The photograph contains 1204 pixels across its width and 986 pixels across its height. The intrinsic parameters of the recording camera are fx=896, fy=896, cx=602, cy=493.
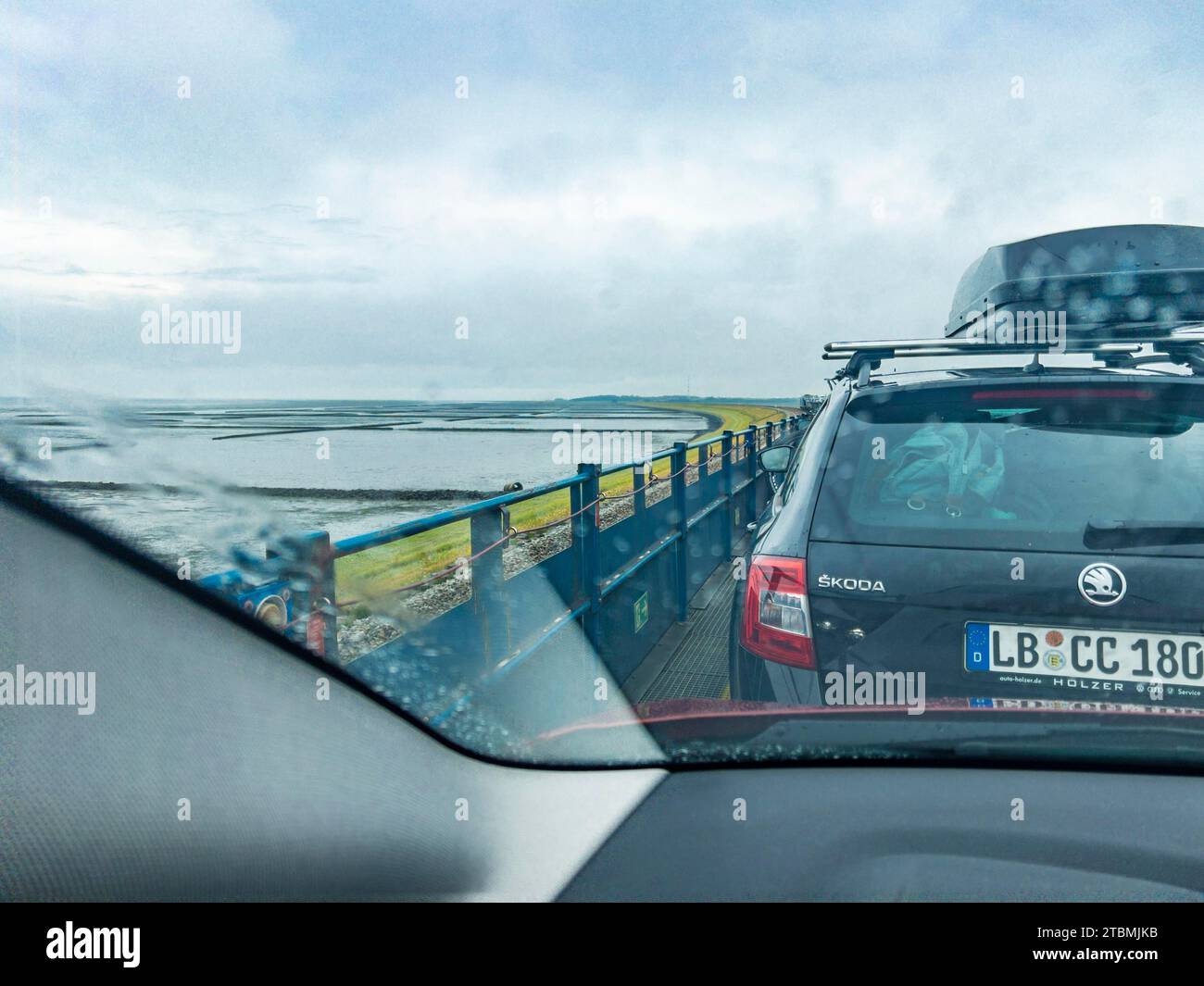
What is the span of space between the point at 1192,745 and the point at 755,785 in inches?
38.4

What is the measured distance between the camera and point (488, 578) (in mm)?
3828

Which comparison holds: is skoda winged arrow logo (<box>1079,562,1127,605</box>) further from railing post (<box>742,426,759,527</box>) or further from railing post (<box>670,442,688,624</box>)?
railing post (<box>742,426,759,527</box>)

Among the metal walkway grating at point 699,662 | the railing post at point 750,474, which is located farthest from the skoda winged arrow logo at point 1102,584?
the railing post at point 750,474

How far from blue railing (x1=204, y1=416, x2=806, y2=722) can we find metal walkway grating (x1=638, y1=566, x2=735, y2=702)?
238 mm

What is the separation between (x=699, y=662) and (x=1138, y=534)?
391 cm

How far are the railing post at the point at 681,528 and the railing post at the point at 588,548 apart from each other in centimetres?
228

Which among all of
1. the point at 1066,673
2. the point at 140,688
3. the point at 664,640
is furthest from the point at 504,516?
the point at 664,640

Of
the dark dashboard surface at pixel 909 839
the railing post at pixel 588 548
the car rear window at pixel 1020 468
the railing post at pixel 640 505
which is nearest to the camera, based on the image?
the dark dashboard surface at pixel 909 839

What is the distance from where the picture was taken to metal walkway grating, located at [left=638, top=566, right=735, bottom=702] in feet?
17.7

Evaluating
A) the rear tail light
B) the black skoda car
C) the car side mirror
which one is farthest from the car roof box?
the rear tail light

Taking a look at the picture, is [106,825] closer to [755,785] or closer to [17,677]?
[17,677]

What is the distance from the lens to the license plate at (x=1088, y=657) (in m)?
2.38

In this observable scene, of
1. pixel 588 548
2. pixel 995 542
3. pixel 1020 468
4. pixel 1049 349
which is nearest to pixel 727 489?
pixel 588 548

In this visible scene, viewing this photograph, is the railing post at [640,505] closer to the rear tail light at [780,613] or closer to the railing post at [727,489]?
the rear tail light at [780,613]
